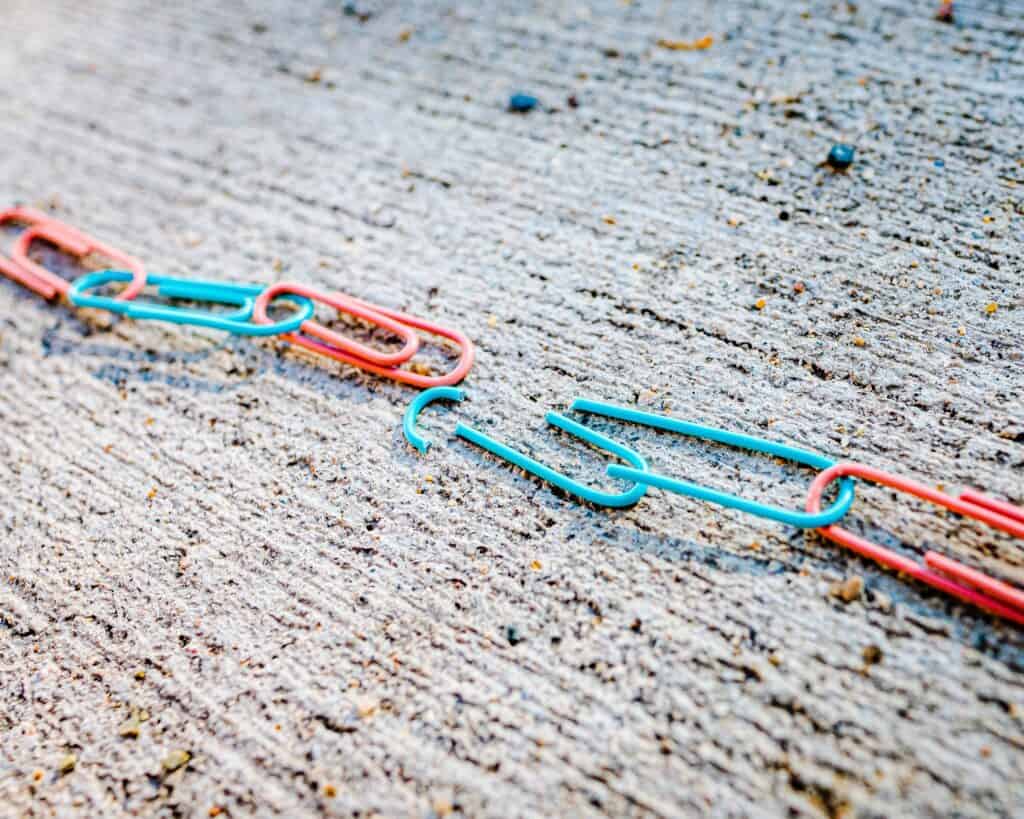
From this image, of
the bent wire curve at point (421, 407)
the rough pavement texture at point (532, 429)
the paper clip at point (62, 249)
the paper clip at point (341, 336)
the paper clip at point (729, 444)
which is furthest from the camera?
the paper clip at point (62, 249)

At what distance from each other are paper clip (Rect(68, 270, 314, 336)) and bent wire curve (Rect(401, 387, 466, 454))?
0.45 meters

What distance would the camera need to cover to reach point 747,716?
1.48 metres

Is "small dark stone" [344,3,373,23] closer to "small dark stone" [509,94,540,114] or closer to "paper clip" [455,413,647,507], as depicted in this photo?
"small dark stone" [509,94,540,114]

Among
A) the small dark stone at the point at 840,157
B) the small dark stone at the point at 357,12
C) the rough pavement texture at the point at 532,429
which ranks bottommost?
the rough pavement texture at the point at 532,429

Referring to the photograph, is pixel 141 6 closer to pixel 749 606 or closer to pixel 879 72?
pixel 879 72

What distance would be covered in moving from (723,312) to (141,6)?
2918 millimetres

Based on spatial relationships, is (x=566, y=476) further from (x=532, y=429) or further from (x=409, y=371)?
(x=409, y=371)

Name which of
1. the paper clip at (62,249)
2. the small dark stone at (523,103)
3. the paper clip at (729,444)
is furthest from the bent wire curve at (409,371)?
the small dark stone at (523,103)

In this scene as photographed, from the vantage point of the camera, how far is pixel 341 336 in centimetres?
212

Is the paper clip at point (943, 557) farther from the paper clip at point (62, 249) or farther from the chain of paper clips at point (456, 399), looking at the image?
the paper clip at point (62, 249)

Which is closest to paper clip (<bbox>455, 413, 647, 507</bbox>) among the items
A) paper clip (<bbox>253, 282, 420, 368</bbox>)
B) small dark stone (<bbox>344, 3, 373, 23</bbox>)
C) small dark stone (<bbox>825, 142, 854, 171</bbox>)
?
paper clip (<bbox>253, 282, 420, 368</bbox>)

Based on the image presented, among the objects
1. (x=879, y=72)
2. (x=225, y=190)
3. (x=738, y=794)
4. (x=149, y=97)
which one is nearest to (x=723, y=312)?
(x=879, y=72)

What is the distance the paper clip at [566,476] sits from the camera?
175 centimetres

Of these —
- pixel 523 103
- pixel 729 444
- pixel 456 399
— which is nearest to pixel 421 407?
pixel 456 399
